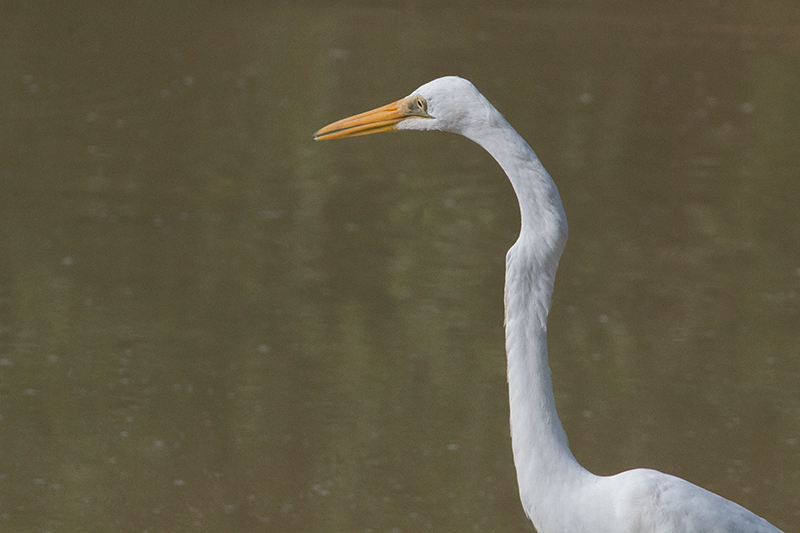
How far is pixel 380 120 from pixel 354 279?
2.90m

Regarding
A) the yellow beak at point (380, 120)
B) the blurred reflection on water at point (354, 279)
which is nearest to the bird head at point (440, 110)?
the yellow beak at point (380, 120)

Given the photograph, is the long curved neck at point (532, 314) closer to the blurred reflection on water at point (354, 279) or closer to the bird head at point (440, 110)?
the bird head at point (440, 110)

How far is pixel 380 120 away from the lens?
2.44 m

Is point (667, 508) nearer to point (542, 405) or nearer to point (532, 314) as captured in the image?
point (542, 405)

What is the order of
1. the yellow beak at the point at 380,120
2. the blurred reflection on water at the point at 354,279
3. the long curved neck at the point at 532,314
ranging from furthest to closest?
the blurred reflection on water at the point at 354,279, the yellow beak at the point at 380,120, the long curved neck at the point at 532,314

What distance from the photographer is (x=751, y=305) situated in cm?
516

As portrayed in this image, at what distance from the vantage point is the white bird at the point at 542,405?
7.27ft

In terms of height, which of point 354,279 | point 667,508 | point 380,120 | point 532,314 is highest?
point 380,120

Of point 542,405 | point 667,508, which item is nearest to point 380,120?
point 542,405

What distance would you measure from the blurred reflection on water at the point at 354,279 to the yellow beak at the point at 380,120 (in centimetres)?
154

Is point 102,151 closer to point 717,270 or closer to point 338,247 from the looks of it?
point 338,247

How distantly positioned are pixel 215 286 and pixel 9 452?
1.45 metres

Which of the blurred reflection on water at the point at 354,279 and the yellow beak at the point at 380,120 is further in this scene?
the blurred reflection on water at the point at 354,279

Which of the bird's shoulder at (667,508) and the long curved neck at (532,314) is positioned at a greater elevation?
the long curved neck at (532,314)
